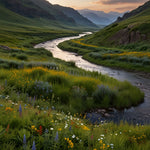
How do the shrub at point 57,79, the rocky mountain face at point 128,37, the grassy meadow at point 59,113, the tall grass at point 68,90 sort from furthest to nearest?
the rocky mountain face at point 128,37 < the shrub at point 57,79 < the tall grass at point 68,90 < the grassy meadow at point 59,113

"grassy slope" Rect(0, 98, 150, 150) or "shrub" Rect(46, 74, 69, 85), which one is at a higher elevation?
"grassy slope" Rect(0, 98, 150, 150)

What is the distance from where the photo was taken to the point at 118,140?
3941 millimetres

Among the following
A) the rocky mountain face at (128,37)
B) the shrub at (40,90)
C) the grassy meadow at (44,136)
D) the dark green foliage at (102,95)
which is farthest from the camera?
the rocky mountain face at (128,37)

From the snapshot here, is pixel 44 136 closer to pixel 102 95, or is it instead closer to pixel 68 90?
pixel 68 90

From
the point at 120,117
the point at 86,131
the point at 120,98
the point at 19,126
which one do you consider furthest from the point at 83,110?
the point at 19,126

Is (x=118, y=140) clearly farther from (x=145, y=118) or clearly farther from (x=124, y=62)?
(x=124, y=62)

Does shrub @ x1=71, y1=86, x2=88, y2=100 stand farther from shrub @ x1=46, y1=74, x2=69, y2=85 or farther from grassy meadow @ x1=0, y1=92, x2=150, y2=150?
grassy meadow @ x1=0, y1=92, x2=150, y2=150

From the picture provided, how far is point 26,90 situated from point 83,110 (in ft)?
10.3

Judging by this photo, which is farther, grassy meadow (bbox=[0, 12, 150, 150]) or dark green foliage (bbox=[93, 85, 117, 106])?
dark green foliage (bbox=[93, 85, 117, 106])

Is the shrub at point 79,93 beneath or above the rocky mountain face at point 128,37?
beneath

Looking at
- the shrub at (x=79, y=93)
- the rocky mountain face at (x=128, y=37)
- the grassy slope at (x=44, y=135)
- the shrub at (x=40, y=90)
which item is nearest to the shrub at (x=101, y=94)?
the shrub at (x=79, y=93)

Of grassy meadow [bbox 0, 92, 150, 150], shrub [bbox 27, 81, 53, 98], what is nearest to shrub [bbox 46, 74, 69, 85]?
shrub [bbox 27, 81, 53, 98]

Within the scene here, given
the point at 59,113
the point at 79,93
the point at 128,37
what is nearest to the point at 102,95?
the point at 79,93

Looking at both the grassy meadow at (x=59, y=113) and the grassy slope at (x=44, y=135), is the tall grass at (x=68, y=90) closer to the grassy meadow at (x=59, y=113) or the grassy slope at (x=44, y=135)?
the grassy meadow at (x=59, y=113)
